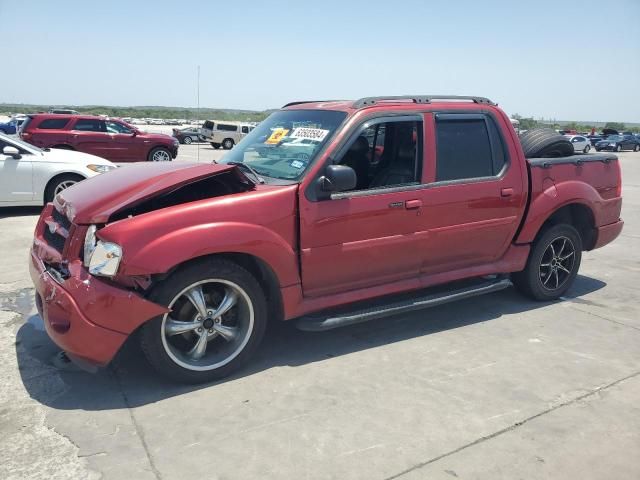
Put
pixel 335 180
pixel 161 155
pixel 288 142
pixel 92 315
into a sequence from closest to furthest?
pixel 92 315
pixel 335 180
pixel 288 142
pixel 161 155

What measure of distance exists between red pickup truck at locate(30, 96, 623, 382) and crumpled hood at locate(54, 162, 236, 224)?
0.05ft

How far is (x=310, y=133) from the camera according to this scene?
4207 millimetres

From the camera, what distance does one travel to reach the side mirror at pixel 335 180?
373 centimetres

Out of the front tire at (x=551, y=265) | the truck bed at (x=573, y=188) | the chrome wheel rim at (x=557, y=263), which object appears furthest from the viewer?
the chrome wheel rim at (x=557, y=263)

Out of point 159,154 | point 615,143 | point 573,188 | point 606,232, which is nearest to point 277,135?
point 573,188

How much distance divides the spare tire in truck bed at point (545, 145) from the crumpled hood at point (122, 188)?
325cm

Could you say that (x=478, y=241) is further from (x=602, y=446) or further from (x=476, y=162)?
(x=602, y=446)

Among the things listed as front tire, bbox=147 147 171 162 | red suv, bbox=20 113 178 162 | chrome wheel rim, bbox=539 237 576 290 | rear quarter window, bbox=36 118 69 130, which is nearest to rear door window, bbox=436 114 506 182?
chrome wheel rim, bbox=539 237 576 290

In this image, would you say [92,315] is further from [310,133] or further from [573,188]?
[573,188]

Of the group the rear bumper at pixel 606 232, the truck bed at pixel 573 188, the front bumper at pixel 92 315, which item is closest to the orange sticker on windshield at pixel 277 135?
the front bumper at pixel 92 315

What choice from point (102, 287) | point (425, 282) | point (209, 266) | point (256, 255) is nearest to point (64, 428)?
point (102, 287)

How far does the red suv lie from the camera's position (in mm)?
14867

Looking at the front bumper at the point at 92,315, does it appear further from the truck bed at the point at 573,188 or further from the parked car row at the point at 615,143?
the parked car row at the point at 615,143

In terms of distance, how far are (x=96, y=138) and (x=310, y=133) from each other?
13.3m
